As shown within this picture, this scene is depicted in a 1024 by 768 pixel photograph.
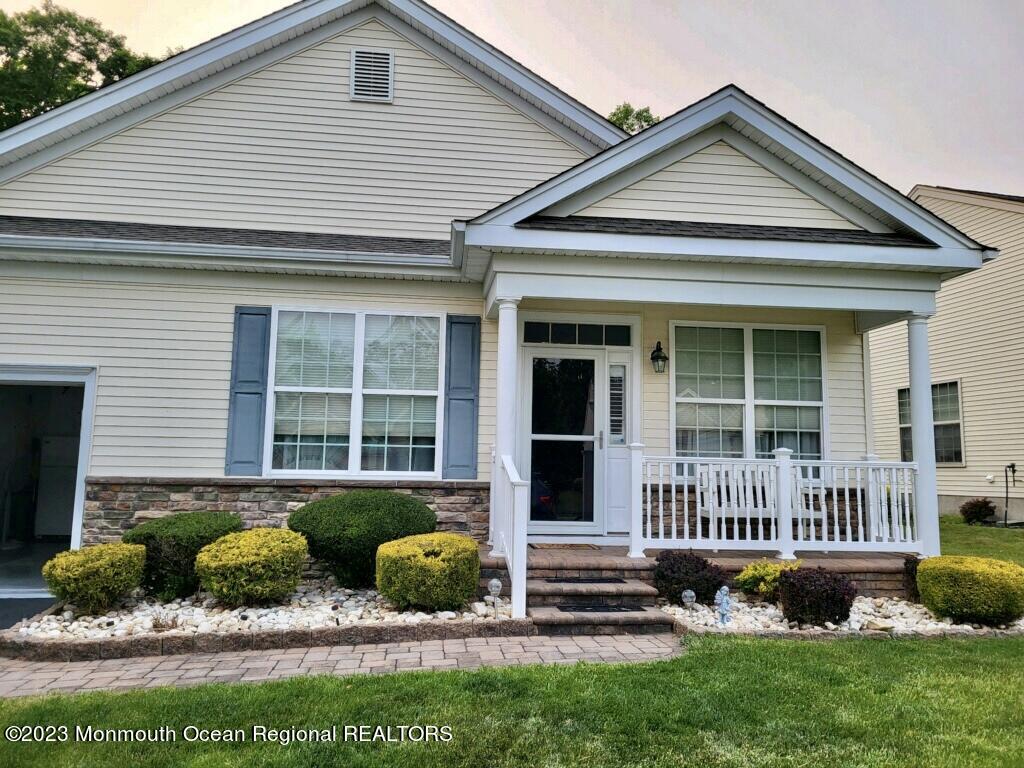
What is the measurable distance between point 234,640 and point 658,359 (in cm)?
532

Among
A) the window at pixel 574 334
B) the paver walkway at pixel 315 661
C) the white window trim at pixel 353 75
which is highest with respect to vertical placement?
the white window trim at pixel 353 75

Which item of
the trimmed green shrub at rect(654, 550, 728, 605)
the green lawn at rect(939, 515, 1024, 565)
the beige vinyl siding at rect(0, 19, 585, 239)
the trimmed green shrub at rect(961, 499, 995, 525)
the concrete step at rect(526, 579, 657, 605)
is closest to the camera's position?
the concrete step at rect(526, 579, 657, 605)

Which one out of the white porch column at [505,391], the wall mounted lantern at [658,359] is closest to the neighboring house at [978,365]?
the wall mounted lantern at [658,359]

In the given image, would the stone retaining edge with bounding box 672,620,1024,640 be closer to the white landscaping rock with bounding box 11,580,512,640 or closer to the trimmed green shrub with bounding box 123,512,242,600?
the white landscaping rock with bounding box 11,580,512,640

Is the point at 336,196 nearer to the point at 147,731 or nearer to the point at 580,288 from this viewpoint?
the point at 580,288

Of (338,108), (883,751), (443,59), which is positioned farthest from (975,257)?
(338,108)

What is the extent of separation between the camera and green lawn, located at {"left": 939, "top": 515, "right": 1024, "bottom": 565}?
905cm

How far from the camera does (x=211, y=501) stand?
7336 millimetres

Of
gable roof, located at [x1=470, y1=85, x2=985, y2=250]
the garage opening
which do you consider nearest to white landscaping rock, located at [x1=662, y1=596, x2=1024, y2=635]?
gable roof, located at [x1=470, y1=85, x2=985, y2=250]

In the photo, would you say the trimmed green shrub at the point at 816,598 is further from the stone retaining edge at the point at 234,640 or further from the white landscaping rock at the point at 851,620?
the stone retaining edge at the point at 234,640

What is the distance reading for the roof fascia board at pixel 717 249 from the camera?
642cm

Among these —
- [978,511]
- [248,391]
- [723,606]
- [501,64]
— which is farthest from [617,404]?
[978,511]

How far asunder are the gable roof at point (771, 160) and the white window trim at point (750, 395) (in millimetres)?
1601

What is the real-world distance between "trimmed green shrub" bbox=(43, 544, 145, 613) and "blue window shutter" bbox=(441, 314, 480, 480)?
3.23m
